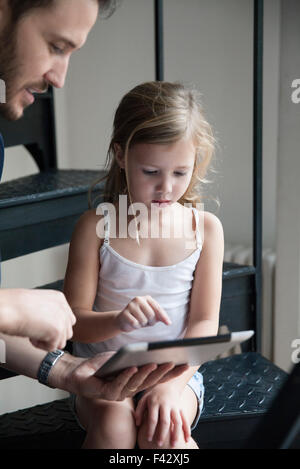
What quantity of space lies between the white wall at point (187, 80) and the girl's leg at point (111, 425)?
1.54m

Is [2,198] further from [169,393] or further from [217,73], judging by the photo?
[217,73]

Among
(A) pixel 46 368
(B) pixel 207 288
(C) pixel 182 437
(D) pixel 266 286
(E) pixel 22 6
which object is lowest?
(D) pixel 266 286

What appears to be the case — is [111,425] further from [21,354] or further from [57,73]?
[57,73]

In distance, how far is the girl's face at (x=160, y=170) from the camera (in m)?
1.51

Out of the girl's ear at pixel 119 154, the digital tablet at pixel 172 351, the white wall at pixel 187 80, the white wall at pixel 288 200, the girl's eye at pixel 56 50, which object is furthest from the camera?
the white wall at pixel 187 80

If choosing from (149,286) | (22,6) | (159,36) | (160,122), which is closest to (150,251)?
(149,286)

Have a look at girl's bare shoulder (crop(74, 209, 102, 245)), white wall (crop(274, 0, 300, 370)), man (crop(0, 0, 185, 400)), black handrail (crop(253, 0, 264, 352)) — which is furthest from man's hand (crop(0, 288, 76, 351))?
white wall (crop(274, 0, 300, 370))

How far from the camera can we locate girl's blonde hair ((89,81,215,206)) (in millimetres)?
1524

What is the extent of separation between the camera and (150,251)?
167 cm

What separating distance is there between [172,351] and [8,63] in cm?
70

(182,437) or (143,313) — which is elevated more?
(143,313)

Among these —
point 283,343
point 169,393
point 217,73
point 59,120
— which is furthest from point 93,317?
point 59,120

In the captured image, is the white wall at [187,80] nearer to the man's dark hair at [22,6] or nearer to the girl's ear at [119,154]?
the girl's ear at [119,154]

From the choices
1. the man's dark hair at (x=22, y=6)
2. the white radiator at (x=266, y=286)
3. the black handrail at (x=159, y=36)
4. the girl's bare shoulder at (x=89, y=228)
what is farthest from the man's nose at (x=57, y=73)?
the white radiator at (x=266, y=286)
